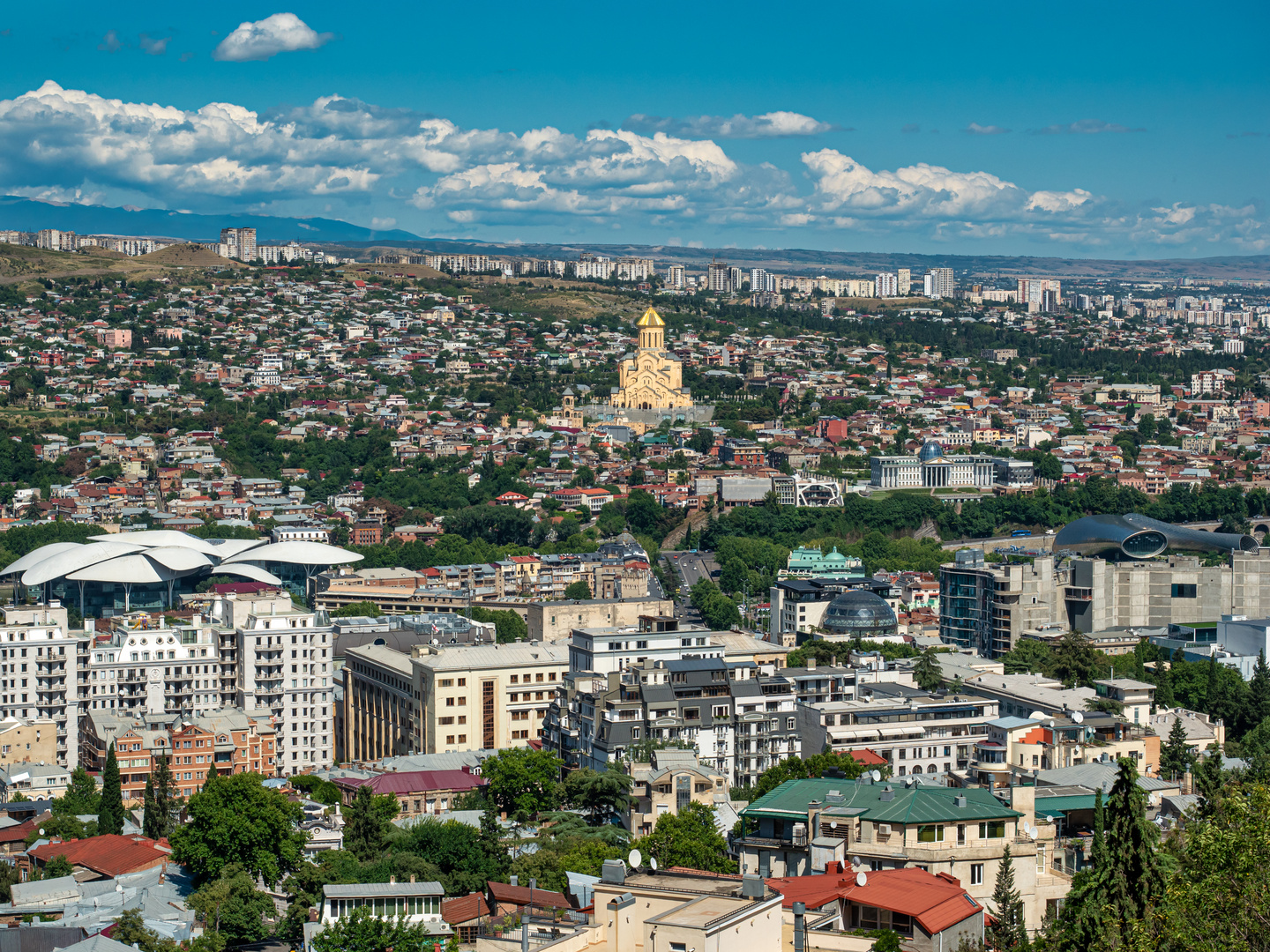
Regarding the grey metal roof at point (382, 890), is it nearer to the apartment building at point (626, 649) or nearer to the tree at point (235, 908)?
the tree at point (235, 908)

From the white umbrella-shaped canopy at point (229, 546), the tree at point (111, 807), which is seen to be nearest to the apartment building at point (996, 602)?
the white umbrella-shaped canopy at point (229, 546)

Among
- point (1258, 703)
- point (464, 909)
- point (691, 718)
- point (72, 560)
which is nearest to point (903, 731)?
point (691, 718)

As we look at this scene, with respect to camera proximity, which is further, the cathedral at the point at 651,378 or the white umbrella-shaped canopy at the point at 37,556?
the cathedral at the point at 651,378

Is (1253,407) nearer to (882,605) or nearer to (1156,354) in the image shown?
(1156,354)

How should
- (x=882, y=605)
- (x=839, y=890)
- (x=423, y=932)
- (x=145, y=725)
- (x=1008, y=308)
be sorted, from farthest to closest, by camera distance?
(x=1008, y=308), (x=882, y=605), (x=145, y=725), (x=423, y=932), (x=839, y=890)

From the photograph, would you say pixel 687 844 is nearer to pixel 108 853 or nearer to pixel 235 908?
pixel 235 908

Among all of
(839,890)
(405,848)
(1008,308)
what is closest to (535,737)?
(405,848)

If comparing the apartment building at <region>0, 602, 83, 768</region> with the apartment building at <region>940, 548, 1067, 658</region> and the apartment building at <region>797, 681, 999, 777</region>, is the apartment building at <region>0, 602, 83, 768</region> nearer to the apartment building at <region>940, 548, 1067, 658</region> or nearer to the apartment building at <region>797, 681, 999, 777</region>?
the apartment building at <region>797, 681, 999, 777</region>
